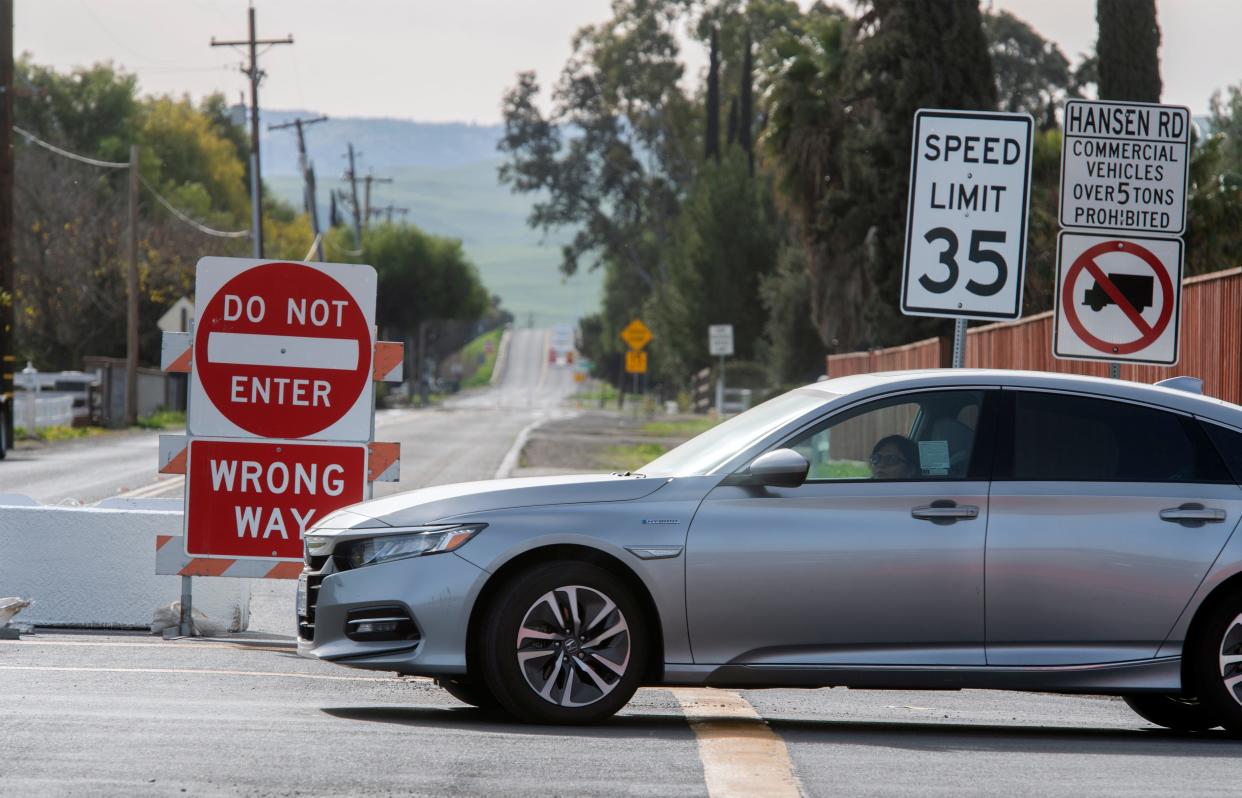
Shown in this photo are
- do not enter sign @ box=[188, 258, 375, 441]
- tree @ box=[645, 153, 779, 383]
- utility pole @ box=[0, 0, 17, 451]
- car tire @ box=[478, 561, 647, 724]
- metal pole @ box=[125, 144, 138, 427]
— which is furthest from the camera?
tree @ box=[645, 153, 779, 383]

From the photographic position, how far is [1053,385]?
7648 mm

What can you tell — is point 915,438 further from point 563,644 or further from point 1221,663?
point 563,644

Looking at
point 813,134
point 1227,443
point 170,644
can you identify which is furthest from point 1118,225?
point 813,134

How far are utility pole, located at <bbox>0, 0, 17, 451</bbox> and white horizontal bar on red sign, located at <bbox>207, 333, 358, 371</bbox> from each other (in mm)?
22005

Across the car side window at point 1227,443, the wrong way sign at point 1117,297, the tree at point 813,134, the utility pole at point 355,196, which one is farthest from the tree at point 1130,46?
the utility pole at point 355,196

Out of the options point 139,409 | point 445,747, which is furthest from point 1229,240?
point 139,409

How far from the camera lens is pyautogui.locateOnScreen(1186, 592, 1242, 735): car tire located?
7.37 metres

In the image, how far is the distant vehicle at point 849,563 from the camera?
707 cm

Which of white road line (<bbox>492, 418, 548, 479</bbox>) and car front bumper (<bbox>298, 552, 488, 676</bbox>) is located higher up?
car front bumper (<bbox>298, 552, 488, 676</bbox>)

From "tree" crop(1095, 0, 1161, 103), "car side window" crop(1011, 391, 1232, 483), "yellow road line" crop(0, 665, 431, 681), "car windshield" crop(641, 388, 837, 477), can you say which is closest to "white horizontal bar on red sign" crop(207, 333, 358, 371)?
"yellow road line" crop(0, 665, 431, 681)

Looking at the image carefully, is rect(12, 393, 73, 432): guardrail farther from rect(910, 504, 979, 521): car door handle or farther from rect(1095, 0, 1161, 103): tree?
rect(910, 504, 979, 521): car door handle

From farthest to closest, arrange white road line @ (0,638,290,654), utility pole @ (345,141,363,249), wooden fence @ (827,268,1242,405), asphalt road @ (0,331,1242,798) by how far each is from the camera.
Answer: utility pole @ (345,141,363,249)
wooden fence @ (827,268,1242,405)
white road line @ (0,638,290,654)
asphalt road @ (0,331,1242,798)

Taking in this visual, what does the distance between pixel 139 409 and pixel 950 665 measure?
4384 cm

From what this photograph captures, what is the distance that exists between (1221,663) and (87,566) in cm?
622
